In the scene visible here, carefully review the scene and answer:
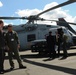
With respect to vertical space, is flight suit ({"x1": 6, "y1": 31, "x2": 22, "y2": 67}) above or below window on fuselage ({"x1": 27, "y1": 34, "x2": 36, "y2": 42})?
below

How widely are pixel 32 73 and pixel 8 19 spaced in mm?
16408

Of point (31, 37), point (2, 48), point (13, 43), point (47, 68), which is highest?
point (31, 37)

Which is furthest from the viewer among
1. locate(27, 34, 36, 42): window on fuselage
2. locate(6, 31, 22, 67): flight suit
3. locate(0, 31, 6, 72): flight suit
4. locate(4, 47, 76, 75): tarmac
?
locate(27, 34, 36, 42): window on fuselage

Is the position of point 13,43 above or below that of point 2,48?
above

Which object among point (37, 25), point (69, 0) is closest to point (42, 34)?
point (37, 25)

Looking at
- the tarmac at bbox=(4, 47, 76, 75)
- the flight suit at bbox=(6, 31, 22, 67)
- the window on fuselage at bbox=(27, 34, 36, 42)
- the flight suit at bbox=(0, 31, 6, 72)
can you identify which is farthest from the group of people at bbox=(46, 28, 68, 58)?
the window on fuselage at bbox=(27, 34, 36, 42)

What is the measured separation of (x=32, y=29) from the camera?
2819 centimetres

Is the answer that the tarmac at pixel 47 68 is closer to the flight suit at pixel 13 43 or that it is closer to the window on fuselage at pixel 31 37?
the flight suit at pixel 13 43

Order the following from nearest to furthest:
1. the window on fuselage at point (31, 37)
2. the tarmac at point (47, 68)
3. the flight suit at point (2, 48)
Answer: the tarmac at point (47, 68), the flight suit at point (2, 48), the window on fuselage at point (31, 37)

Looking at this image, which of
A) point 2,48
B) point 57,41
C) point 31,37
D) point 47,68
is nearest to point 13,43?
point 2,48

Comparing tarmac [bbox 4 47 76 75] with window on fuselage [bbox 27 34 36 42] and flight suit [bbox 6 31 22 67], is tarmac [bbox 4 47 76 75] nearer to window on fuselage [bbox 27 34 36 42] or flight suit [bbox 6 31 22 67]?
flight suit [bbox 6 31 22 67]

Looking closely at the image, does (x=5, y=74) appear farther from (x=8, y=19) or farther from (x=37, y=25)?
(x=37, y=25)

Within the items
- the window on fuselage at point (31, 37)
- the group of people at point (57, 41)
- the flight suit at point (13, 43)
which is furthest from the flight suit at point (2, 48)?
the window on fuselage at point (31, 37)

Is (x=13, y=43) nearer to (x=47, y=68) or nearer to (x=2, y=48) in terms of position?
(x=2, y=48)
